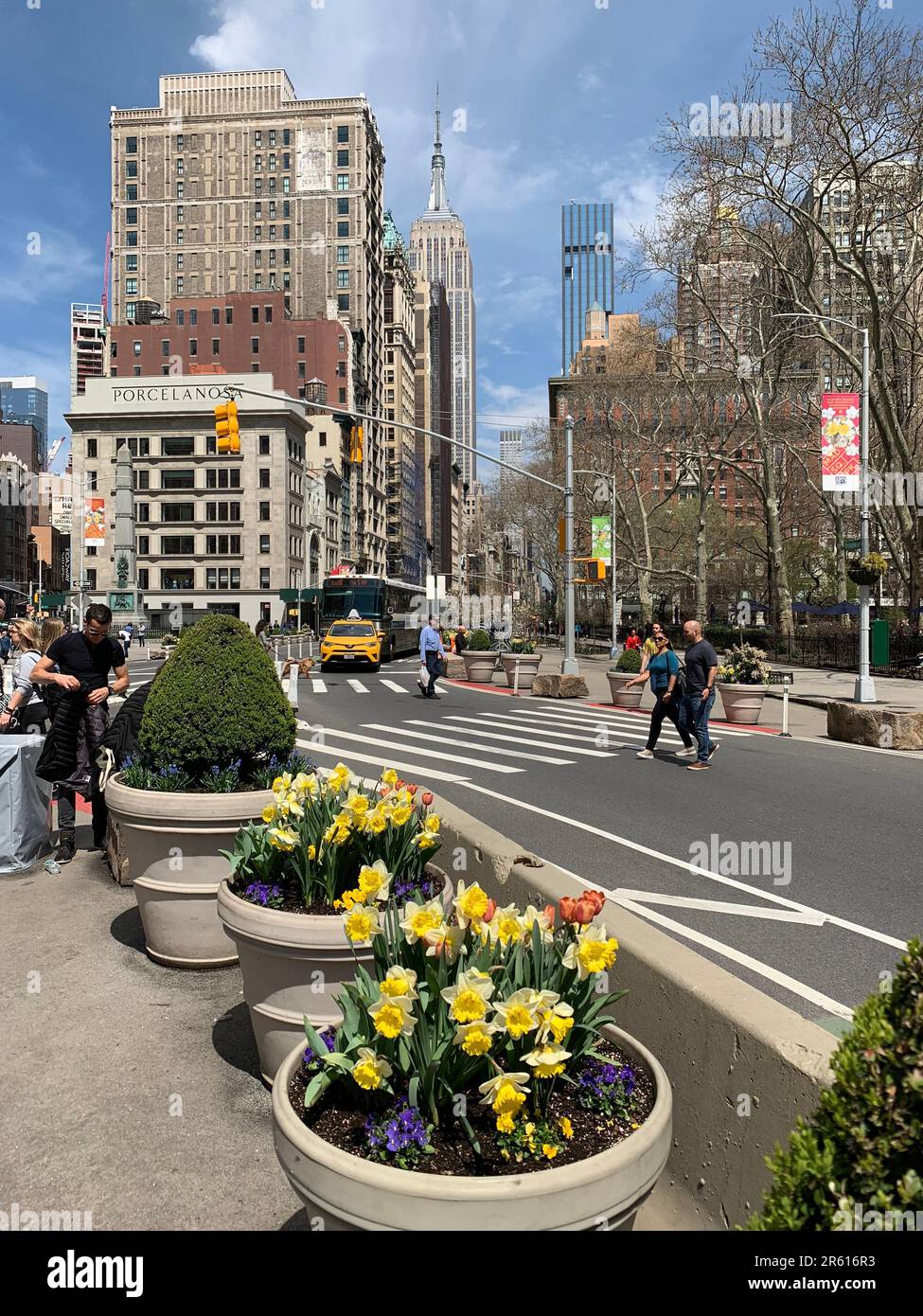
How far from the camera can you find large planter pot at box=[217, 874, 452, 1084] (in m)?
3.16

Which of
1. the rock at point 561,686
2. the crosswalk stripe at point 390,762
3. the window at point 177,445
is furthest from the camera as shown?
the window at point 177,445

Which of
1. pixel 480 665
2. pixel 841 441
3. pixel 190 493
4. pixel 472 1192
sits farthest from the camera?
pixel 190 493

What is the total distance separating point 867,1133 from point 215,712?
401 centimetres

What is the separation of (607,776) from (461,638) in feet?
88.5

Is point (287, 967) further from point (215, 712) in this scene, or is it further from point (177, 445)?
point (177, 445)

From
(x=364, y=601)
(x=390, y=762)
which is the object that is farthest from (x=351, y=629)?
(x=390, y=762)

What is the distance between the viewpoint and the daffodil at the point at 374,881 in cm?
268

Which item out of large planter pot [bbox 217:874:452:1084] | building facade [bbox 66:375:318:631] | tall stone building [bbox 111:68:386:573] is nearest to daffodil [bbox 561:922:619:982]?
large planter pot [bbox 217:874:452:1084]

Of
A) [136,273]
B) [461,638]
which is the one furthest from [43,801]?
[136,273]

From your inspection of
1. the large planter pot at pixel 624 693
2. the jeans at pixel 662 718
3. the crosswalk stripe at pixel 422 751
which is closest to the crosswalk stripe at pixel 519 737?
the jeans at pixel 662 718

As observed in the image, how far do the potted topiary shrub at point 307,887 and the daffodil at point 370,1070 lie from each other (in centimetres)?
100

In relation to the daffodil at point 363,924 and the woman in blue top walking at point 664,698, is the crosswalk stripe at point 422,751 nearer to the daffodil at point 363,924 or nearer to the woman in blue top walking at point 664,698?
the woman in blue top walking at point 664,698

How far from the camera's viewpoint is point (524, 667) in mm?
→ 24828

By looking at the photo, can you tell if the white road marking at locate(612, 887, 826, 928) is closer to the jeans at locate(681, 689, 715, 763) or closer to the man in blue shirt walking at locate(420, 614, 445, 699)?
the jeans at locate(681, 689, 715, 763)
